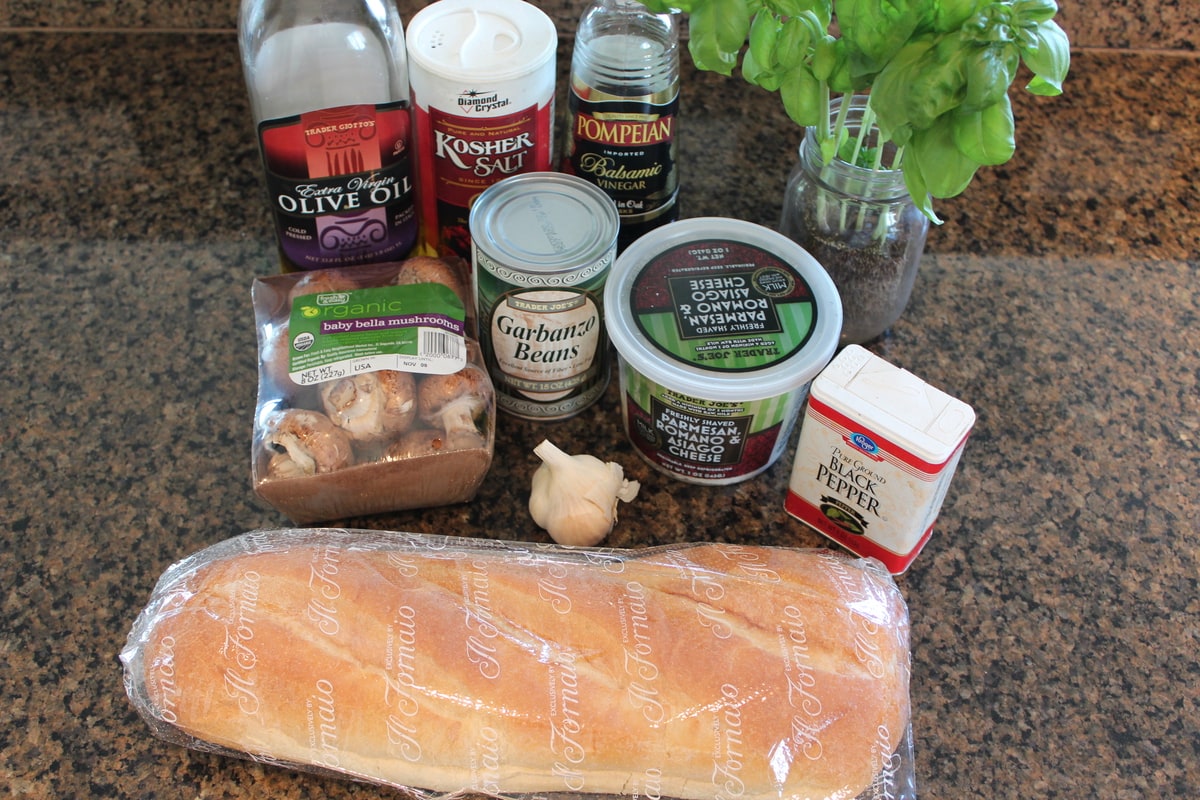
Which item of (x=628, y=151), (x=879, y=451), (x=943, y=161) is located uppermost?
(x=943, y=161)

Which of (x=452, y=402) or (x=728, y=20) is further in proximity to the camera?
(x=452, y=402)

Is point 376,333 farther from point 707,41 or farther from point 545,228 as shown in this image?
point 707,41

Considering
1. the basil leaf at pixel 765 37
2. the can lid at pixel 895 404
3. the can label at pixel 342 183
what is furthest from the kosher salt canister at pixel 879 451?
the can label at pixel 342 183

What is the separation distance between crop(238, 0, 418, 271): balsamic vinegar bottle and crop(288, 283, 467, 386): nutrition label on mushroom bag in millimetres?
100

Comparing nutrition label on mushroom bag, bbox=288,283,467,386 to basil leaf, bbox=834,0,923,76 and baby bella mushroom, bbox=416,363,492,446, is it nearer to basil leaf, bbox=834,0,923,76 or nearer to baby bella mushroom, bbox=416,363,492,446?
baby bella mushroom, bbox=416,363,492,446

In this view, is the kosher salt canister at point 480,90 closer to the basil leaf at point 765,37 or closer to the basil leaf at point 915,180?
the basil leaf at point 765,37

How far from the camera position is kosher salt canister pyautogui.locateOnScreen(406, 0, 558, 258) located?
921mm

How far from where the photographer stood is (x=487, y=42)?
3.08 feet

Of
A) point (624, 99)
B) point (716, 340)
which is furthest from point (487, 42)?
point (716, 340)

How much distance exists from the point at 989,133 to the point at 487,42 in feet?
1.45

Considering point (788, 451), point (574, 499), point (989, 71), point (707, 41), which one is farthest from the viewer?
point (788, 451)

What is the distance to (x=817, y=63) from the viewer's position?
0.80 m

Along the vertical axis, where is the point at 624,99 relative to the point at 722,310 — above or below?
above

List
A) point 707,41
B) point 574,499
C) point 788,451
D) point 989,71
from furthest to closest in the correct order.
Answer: point 788,451
point 574,499
point 707,41
point 989,71
